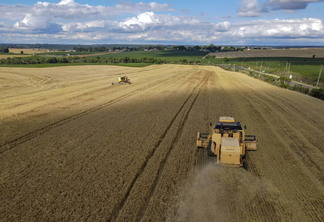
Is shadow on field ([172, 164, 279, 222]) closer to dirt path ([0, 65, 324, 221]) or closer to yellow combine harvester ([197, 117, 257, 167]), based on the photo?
dirt path ([0, 65, 324, 221])

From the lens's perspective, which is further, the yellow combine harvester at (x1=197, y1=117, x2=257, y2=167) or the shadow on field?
the yellow combine harvester at (x1=197, y1=117, x2=257, y2=167)

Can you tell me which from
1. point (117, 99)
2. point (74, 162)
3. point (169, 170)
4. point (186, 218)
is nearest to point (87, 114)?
point (117, 99)

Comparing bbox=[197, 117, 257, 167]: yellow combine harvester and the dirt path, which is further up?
bbox=[197, 117, 257, 167]: yellow combine harvester

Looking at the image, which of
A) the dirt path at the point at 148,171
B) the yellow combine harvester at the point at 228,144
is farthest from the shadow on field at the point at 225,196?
the yellow combine harvester at the point at 228,144

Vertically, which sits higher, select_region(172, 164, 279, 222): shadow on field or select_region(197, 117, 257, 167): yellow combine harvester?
select_region(197, 117, 257, 167): yellow combine harvester

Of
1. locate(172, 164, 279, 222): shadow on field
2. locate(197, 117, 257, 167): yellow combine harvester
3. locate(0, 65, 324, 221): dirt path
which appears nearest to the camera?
locate(172, 164, 279, 222): shadow on field

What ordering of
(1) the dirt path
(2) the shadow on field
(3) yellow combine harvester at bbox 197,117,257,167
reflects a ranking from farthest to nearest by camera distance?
(3) yellow combine harvester at bbox 197,117,257,167 < (1) the dirt path < (2) the shadow on field

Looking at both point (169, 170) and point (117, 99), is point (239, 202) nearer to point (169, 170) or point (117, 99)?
Answer: point (169, 170)

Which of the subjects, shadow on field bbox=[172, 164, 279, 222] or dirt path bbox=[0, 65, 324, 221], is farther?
dirt path bbox=[0, 65, 324, 221]

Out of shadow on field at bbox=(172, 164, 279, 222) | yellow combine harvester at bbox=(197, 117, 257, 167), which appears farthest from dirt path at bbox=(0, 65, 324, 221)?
yellow combine harvester at bbox=(197, 117, 257, 167)
